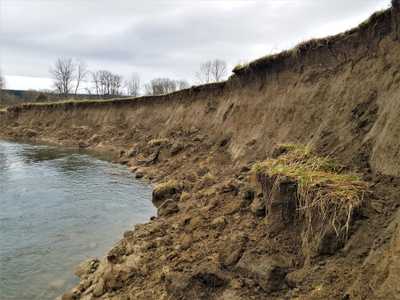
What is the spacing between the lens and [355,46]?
24.3 ft

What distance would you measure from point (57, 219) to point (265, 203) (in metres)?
5.51

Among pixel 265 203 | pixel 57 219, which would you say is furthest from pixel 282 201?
pixel 57 219

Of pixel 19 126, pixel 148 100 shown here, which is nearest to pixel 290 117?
pixel 148 100

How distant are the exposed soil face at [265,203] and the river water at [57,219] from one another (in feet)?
1.94

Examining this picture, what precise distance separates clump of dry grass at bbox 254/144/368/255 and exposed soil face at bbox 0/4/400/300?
0.13 metres

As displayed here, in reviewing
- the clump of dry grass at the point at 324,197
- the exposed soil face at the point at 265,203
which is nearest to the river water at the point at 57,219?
the exposed soil face at the point at 265,203

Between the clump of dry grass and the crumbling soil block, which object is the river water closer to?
the crumbling soil block

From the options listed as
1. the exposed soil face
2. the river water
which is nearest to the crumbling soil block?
the exposed soil face

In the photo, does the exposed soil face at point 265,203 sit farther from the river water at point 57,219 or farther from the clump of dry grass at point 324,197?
the river water at point 57,219

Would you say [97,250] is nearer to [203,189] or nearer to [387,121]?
[203,189]

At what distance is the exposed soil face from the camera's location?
3.40m

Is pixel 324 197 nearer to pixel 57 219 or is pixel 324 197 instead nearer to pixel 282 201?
pixel 282 201

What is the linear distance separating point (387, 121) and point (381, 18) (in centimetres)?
307

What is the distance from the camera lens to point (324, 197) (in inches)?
150
